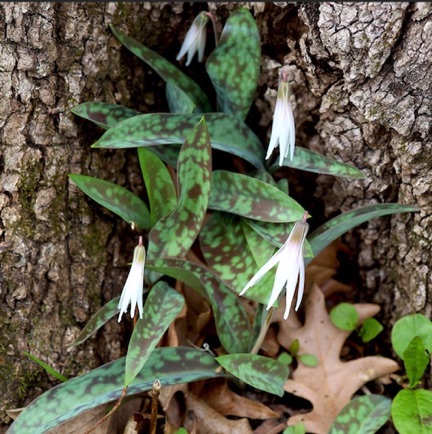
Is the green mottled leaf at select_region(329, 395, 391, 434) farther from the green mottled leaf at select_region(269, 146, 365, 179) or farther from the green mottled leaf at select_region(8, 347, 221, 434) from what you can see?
the green mottled leaf at select_region(269, 146, 365, 179)

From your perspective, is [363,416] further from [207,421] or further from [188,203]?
[188,203]

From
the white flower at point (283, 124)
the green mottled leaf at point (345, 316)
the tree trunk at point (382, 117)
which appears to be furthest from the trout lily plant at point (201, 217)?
the green mottled leaf at point (345, 316)

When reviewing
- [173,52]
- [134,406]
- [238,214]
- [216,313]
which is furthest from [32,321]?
[173,52]

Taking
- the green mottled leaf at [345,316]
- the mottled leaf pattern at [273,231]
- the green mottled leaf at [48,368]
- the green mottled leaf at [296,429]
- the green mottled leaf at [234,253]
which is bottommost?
the green mottled leaf at [296,429]

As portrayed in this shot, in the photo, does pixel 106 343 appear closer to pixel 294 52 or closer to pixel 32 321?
pixel 32 321

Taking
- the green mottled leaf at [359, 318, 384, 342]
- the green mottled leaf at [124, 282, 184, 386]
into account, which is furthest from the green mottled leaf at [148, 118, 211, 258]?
the green mottled leaf at [359, 318, 384, 342]

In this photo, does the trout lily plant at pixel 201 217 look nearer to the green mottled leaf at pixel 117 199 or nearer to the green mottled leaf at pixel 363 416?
the green mottled leaf at pixel 117 199
